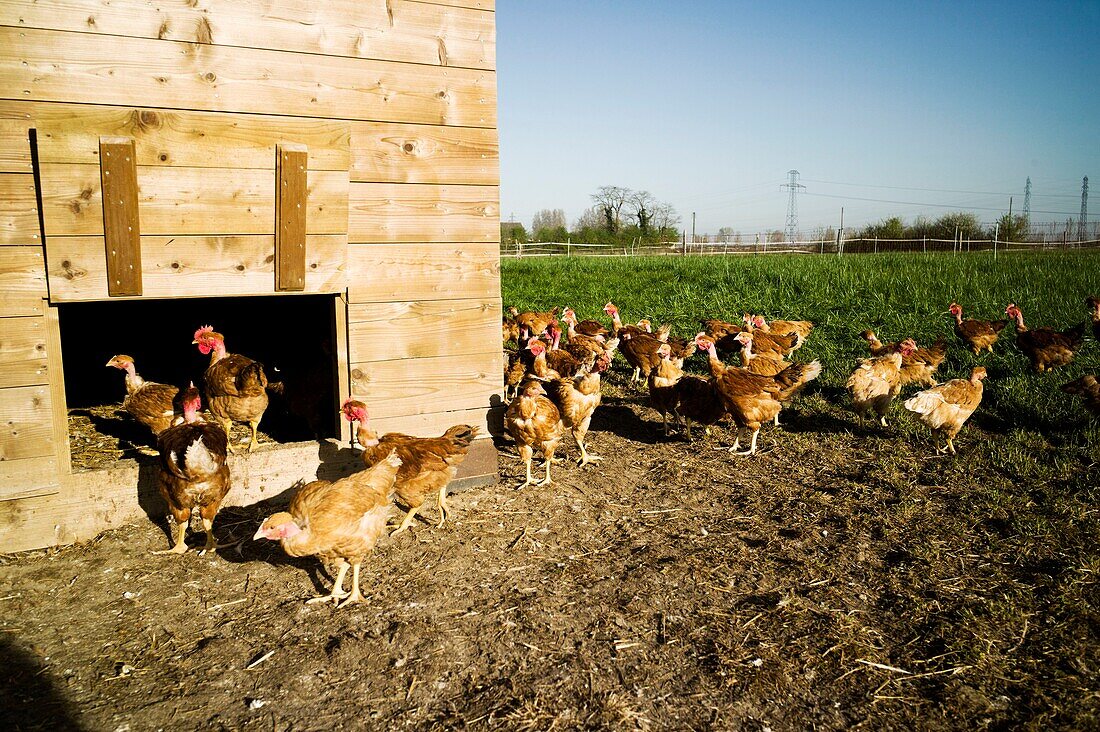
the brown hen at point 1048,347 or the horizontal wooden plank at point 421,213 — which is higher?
the horizontal wooden plank at point 421,213

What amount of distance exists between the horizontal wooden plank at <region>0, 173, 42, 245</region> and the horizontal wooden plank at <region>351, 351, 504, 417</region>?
2000 millimetres

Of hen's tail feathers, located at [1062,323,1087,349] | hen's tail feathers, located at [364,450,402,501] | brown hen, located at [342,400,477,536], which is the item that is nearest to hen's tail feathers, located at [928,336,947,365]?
hen's tail feathers, located at [1062,323,1087,349]

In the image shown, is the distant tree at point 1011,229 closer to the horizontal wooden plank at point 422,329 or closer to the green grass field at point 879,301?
the green grass field at point 879,301

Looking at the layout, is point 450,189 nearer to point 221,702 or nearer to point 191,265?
point 191,265

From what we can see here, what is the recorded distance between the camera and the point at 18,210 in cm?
372

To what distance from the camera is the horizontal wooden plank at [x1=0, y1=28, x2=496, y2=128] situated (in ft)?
12.0

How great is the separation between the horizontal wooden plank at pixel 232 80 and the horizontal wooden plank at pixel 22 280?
2.90 feet

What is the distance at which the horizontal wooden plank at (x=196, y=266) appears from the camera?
3840mm

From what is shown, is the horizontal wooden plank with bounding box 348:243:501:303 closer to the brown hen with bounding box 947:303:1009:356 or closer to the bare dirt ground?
the bare dirt ground

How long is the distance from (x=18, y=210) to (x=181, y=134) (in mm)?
990

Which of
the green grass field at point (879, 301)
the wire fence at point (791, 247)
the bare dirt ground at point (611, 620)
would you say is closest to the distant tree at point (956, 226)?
the wire fence at point (791, 247)

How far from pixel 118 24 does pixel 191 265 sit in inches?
55.8

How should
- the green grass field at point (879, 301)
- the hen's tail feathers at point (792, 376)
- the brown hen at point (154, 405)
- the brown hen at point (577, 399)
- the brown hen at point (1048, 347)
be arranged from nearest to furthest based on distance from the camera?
the brown hen at point (154, 405) < the brown hen at point (577, 399) < the hen's tail feathers at point (792, 376) < the green grass field at point (879, 301) < the brown hen at point (1048, 347)

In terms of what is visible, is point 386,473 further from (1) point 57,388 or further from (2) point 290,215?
(1) point 57,388
